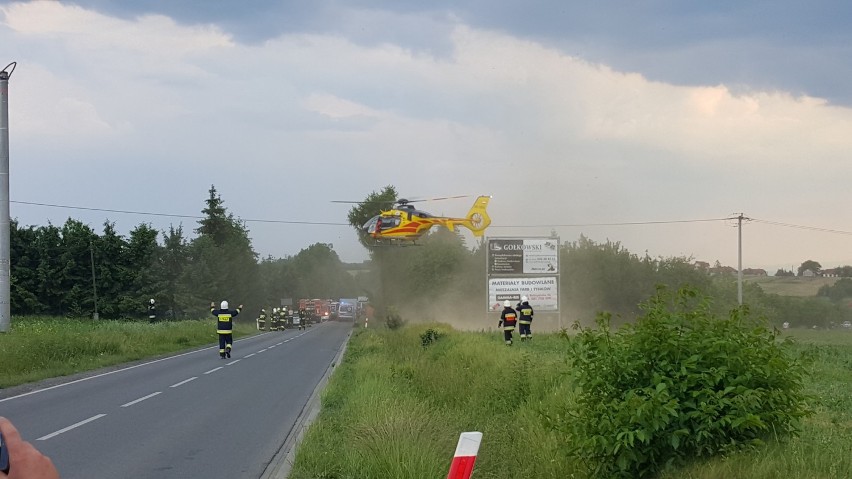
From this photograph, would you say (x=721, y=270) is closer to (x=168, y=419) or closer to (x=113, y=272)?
(x=113, y=272)

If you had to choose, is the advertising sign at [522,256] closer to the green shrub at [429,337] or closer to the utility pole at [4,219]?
the green shrub at [429,337]

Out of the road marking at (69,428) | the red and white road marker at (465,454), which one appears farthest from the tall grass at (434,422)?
the road marking at (69,428)

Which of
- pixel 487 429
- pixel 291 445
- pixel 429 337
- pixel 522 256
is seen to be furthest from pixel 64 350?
pixel 522 256

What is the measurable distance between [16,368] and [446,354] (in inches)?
439

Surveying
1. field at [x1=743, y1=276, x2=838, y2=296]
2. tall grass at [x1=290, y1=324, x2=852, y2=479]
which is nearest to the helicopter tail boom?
tall grass at [x1=290, y1=324, x2=852, y2=479]

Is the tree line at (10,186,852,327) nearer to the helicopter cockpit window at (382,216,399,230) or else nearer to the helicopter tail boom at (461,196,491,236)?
the helicopter tail boom at (461,196,491,236)

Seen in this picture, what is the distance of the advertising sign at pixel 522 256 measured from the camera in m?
46.9

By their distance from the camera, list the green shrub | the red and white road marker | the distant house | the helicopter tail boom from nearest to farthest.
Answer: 1. the red and white road marker
2. the green shrub
3. the helicopter tail boom
4. the distant house

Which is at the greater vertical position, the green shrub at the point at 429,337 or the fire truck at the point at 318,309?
the green shrub at the point at 429,337

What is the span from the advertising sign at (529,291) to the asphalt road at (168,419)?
78.4 feet

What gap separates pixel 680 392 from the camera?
6.81 m

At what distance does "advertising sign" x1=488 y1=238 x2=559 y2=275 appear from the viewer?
46875 mm

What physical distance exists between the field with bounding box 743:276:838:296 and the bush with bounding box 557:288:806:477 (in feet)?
221

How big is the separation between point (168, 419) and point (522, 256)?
34.8m
